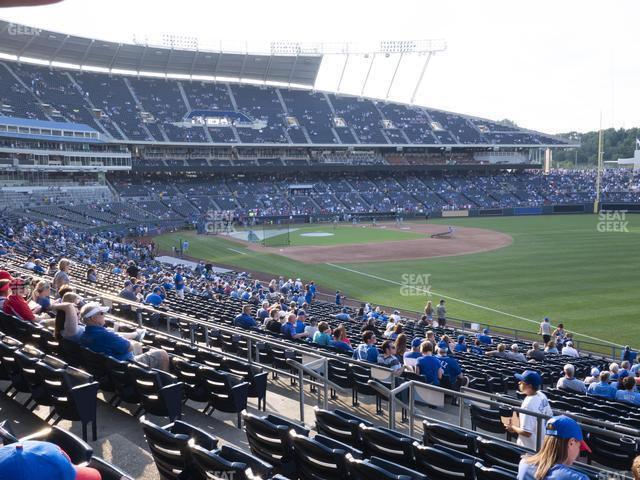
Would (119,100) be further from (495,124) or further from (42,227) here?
(495,124)

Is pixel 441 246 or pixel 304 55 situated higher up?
pixel 304 55

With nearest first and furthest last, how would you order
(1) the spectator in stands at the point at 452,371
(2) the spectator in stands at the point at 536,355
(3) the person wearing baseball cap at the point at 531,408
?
1. (3) the person wearing baseball cap at the point at 531,408
2. (1) the spectator in stands at the point at 452,371
3. (2) the spectator in stands at the point at 536,355

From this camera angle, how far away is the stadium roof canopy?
65.0m

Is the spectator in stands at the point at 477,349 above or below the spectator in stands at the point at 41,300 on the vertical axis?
below

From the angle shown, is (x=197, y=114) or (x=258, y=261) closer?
(x=258, y=261)

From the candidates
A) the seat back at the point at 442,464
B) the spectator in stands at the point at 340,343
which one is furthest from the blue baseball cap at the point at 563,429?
the spectator in stands at the point at 340,343

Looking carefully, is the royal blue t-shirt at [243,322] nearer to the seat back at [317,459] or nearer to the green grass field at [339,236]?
the seat back at [317,459]

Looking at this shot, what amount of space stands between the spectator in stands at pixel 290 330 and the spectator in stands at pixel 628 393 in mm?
6365

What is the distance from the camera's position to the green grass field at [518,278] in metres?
24.9

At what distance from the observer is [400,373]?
831cm

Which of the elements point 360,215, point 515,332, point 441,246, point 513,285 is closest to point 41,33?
point 360,215

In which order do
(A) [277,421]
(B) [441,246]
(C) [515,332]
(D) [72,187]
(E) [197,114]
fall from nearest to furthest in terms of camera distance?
1. (A) [277,421]
2. (C) [515,332]
3. (B) [441,246]
4. (D) [72,187]
5. (E) [197,114]

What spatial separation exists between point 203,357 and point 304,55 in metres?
78.7

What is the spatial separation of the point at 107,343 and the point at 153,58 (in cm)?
7519
